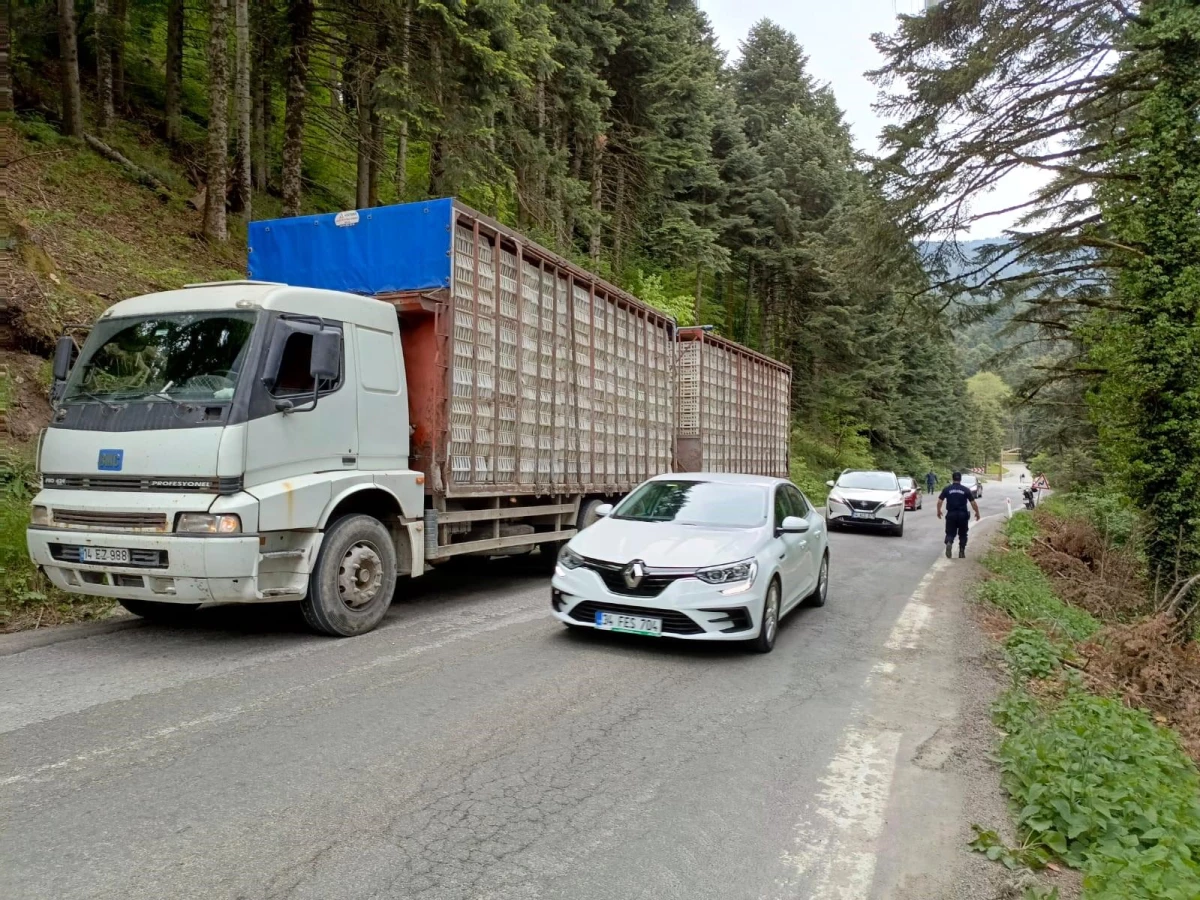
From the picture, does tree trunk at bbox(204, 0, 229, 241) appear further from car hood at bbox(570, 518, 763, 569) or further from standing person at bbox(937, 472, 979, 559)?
standing person at bbox(937, 472, 979, 559)

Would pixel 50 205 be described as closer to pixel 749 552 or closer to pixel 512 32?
pixel 512 32

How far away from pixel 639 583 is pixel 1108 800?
328 centimetres

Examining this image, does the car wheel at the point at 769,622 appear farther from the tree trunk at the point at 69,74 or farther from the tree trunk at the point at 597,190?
the tree trunk at the point at 597,190

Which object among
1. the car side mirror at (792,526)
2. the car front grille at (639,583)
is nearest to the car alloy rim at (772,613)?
the car side mirror at (792,526)

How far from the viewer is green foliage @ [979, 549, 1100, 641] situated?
8719 millimetres

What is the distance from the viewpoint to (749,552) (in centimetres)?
640

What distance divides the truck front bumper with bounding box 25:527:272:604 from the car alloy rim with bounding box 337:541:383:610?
28.5 inches

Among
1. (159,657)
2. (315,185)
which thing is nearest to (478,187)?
(315,185)

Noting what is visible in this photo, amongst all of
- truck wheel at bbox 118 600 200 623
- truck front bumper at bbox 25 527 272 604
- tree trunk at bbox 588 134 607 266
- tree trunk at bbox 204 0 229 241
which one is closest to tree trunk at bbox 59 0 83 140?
tree trunk at bbox 204 0 229 241

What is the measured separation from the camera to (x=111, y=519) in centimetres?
564

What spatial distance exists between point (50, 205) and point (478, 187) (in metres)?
7.36

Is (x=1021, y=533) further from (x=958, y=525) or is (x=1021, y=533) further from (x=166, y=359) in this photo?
(x=166, y=359)

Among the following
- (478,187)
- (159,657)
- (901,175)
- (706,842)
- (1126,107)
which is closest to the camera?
(706,842)

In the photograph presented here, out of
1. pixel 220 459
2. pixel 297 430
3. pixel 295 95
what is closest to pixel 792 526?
pixel 297 430
